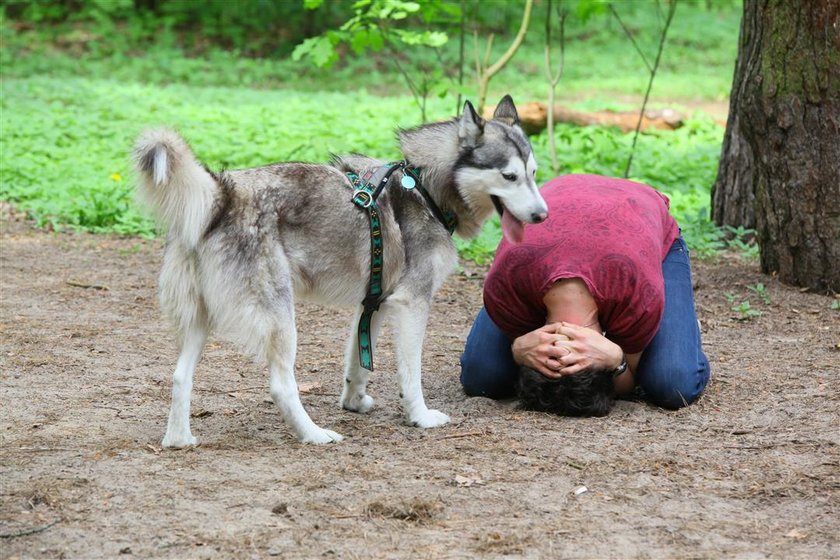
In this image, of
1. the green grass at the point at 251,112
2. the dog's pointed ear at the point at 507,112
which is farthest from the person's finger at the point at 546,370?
the green grass at the point at 251,112

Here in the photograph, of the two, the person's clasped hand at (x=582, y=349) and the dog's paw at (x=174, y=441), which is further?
the person's clasped hand at (x=582, y=349)

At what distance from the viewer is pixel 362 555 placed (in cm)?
330

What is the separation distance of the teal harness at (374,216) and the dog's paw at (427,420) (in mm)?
311

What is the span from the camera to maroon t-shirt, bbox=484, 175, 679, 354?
15.1ft

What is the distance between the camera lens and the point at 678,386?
4.90 m

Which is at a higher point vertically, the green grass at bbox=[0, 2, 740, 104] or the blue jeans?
the green grass at bbox=[0, 2, 740, 104]

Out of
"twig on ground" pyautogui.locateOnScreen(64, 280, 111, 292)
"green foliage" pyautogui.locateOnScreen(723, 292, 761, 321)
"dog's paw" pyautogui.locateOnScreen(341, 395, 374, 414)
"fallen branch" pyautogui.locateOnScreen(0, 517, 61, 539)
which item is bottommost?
"twig on ground" pyautogui.locateOnScreen(64, 280, 111, 292)

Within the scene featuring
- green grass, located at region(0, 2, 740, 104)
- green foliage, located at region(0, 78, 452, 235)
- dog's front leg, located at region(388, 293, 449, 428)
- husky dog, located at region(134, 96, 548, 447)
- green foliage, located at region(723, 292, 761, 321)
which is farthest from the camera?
green grass, located at region(0, 2, 740, 104)

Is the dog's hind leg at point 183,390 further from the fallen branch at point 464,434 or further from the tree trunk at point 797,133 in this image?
the tree trunk at point 797,133

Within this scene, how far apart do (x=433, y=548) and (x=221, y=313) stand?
145cm

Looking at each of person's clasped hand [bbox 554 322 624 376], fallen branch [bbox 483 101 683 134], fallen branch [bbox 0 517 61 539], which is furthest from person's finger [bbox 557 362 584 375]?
fallen branch [bbox 483 101 683 134]

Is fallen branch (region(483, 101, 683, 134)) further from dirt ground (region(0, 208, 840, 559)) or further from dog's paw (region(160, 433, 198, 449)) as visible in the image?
dog's paw (region(160, 433, 198, 449))

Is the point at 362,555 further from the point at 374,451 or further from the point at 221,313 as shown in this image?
the point at 221,313

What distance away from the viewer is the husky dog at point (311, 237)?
421 cm
